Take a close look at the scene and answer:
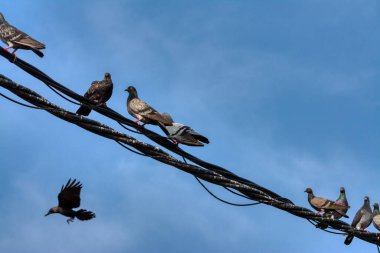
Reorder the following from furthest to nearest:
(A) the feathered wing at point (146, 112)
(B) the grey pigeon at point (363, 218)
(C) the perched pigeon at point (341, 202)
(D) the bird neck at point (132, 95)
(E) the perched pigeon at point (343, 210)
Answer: (B) the grey pigeon at point (363, 218), (C) the perched pigeon at point (341, 202), (D) the bird neck at point (132, 95), (A) the feathered wing at point (146, 112), (E) the perched pigeon at point (343, 210)

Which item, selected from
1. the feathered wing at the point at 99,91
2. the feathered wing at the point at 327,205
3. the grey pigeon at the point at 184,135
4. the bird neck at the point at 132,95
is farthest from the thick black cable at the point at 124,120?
the feathered wing at the point at 327,205

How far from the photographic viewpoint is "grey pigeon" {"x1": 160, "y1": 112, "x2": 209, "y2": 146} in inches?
395

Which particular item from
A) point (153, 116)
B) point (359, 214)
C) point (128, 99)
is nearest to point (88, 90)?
point (128, 99)

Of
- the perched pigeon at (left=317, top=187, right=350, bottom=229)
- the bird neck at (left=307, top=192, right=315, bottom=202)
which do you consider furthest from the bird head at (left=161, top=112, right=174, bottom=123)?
the bird neck at (left=307, top=192, right=315, bottom=202)

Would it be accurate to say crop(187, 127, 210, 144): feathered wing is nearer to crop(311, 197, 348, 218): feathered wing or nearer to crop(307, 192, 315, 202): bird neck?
crop(311, 197, 348, 218): feathered wing

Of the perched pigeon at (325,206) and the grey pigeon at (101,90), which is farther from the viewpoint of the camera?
the perched pigeon at (325,206)

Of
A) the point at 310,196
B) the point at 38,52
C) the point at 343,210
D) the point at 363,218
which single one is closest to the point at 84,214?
the point at 38,52

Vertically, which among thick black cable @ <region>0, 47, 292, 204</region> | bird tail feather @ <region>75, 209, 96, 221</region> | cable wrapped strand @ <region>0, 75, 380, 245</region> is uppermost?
thick black cable @ <region>0, 47, 292, 204</region>

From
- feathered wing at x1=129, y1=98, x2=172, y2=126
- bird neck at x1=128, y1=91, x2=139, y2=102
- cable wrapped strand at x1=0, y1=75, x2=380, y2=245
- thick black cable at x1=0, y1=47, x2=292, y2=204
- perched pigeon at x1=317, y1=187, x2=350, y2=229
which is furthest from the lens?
bird neck at x1=128, y1=91, x2=139, y2=102

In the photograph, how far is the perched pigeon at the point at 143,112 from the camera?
35.9ft

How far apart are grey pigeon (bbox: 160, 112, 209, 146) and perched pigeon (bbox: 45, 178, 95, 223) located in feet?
5.60

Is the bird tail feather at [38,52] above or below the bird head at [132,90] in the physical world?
below

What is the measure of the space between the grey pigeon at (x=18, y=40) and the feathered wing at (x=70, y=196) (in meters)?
2.22

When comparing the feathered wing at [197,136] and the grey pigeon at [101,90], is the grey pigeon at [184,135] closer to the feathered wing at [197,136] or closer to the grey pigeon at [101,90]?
the feathered wing at [197,136]
